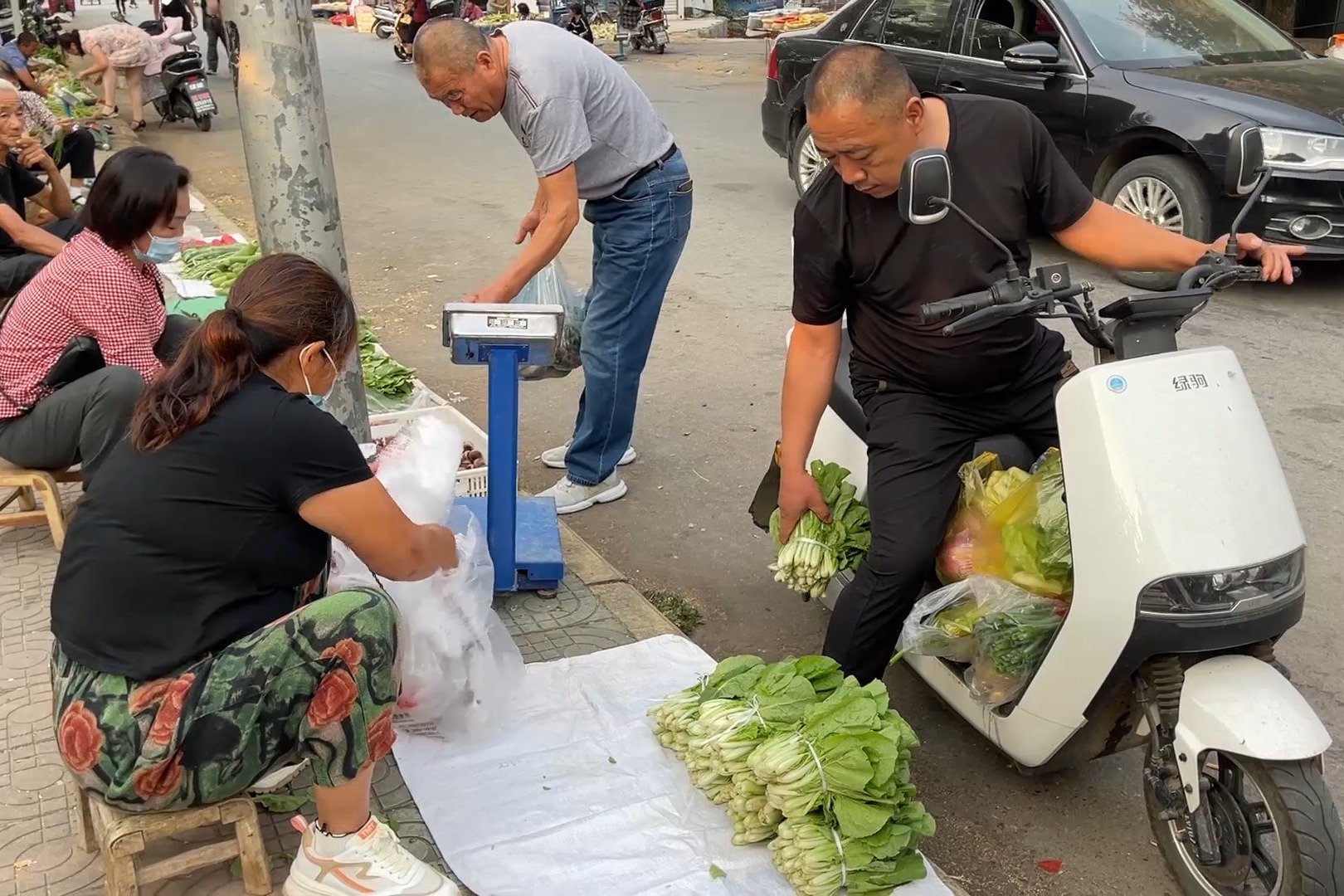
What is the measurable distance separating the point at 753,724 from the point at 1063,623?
73 centimetres

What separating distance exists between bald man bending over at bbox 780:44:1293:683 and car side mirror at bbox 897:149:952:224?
1.45 ft

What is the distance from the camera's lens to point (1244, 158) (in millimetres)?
2658

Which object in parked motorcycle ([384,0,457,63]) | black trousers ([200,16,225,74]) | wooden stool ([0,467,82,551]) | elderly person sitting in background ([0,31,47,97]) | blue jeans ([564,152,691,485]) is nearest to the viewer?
wooden stool ([0,467,82,551])

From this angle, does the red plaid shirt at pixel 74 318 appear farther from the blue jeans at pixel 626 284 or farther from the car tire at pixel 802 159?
the car tire at pixel 802 159

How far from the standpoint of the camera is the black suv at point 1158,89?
6258 millimetres

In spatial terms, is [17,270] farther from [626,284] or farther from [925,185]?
[925,185]

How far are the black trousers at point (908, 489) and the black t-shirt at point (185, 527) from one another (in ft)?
4.27

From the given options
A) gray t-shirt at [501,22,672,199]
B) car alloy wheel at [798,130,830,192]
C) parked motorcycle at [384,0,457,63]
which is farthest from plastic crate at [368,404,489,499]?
parked motorcycle at [384,0,457,63]

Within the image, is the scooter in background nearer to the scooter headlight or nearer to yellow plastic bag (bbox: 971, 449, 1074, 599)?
yellow plastic bag (bbox: 971, 449, 1074, 599)

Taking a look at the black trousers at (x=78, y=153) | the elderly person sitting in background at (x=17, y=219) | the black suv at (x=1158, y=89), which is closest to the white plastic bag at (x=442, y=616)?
the elderly person sitting in background at (x=17, y=219)

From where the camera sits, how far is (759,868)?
8.63 feet

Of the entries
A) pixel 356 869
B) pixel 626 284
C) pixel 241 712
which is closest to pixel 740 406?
pixel 626 284

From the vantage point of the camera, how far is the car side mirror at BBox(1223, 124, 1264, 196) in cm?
264

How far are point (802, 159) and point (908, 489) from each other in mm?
6250
